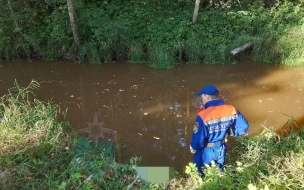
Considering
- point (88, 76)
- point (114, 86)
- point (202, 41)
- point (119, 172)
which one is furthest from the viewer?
point (202, 41)

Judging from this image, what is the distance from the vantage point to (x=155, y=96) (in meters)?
7.26

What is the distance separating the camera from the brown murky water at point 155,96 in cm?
544

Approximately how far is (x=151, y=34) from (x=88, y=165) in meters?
6.46

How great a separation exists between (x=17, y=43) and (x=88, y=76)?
10.2ft

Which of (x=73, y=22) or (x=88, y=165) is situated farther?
(x=73, y=22)

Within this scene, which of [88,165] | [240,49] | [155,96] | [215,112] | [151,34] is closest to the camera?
[215,112]

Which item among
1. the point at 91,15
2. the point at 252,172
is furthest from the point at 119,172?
the point at 91,15

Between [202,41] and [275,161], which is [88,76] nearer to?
[202,41]

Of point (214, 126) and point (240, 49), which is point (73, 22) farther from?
point (214, 126)

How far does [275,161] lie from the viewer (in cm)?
311

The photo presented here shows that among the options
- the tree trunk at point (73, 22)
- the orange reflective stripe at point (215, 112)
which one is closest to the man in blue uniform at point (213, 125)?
the orange reflective stripe at point (215, 112)

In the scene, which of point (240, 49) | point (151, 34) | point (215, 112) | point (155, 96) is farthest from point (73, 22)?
point (215, 112)

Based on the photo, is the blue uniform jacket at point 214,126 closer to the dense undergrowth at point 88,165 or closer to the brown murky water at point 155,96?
the dense undergrowth at point 88,165

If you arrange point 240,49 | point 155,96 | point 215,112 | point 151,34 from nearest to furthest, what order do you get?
point 215,112, point 155,96, point 240,49, point 151,34
